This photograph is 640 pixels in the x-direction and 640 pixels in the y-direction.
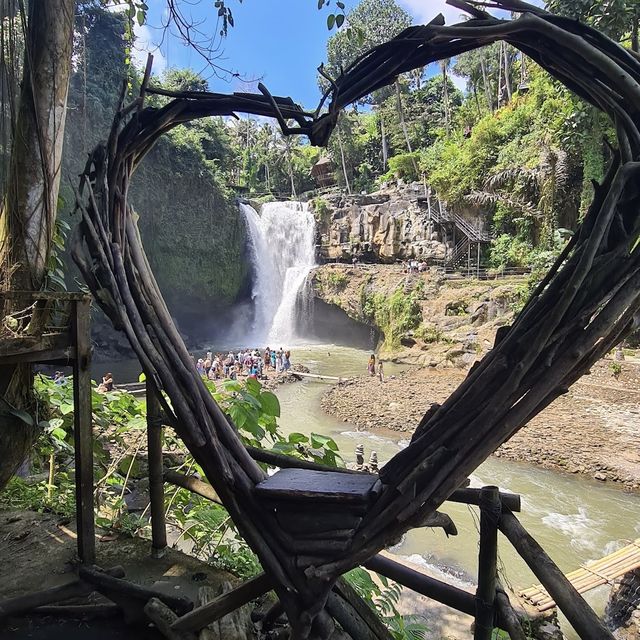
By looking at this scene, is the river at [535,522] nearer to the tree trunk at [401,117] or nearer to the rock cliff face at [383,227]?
the rock cliff face at [383,227]

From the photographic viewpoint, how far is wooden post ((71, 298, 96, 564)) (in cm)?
179

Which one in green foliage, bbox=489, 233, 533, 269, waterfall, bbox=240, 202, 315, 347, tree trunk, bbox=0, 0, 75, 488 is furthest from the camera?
waterfall, bbox=240, 202, 315, 347

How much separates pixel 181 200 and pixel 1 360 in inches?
837

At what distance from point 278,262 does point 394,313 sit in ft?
26.2

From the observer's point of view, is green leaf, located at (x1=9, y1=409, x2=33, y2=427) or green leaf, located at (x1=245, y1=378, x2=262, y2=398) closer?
green leaf, located at (x1=9, y1=409, x2=33, y2=427)

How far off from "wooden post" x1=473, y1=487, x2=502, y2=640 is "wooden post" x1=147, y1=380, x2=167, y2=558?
46.0 inches

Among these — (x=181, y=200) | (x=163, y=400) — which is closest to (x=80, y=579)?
(x=163, y=400)

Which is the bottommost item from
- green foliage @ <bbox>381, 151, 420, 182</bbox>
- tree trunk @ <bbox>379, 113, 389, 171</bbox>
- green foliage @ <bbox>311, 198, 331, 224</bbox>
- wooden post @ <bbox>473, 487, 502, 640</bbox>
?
wooden post @ <bbox>473, 487, 502, 640</bbox>

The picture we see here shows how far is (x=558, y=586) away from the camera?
0.91m

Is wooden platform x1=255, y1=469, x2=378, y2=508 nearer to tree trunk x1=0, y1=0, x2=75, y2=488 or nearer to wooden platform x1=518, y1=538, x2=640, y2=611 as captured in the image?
tree trunk x1=0, y1=0, x2=75, y2=488

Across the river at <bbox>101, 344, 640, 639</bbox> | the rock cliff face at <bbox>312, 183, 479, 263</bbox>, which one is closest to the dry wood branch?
the river at <bbox>101, 344, 640, 639</bbox>

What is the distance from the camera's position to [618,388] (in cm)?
1203

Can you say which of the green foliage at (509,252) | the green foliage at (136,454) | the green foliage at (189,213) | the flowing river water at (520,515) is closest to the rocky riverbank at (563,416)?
the flowing river water at (520,515)

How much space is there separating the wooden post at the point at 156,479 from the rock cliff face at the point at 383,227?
815 inches
